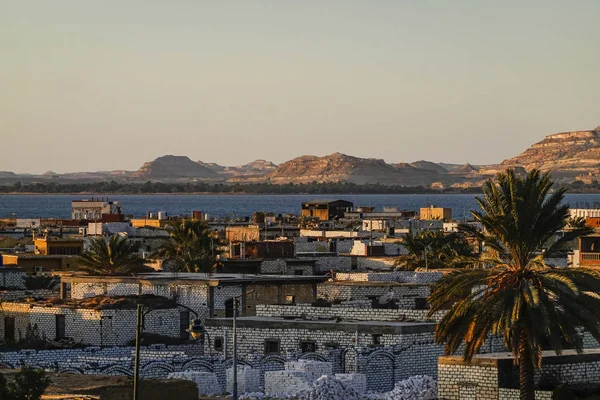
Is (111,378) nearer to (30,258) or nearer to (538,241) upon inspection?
(538,241)

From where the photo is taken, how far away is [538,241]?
92.7 ft

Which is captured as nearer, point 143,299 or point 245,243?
point 143,299

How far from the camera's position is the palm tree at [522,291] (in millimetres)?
26969

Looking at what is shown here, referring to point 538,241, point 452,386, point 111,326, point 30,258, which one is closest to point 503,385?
point 452,386

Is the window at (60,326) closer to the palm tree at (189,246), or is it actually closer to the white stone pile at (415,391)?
the white stone pile at (415,391)

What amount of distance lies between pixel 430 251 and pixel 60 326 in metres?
28.5

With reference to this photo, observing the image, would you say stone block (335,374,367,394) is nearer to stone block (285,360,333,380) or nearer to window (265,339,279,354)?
stone block (285,360,333,380)

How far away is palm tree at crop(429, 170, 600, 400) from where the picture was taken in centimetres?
2697

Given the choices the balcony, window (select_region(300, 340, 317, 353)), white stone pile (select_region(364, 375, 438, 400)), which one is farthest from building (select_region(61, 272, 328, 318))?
A: the balcony

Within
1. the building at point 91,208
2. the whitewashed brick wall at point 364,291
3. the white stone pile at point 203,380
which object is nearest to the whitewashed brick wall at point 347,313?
the whitewashed brick wall at point 364,291

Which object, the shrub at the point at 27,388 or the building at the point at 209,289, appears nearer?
the shrub at the point at 27,388

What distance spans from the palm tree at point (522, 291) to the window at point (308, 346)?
25.5ft

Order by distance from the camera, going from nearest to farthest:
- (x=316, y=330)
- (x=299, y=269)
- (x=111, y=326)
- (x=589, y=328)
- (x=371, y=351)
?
(x=589, y=328), (x=371, y=351), (x=316, y=330), (x=111, y=326), (x=299, y=269)

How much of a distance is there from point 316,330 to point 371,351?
8.88 feet
